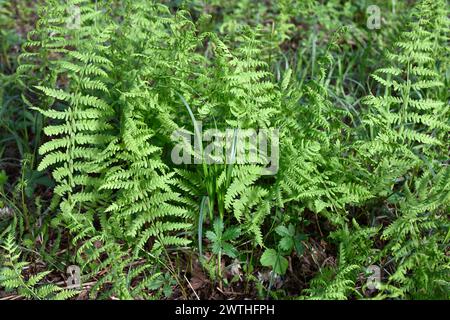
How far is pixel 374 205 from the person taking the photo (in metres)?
3.35

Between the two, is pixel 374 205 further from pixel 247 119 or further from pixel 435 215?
pixel 247 119

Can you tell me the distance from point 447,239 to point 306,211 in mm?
855

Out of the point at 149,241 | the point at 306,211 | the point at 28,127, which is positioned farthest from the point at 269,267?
the point at 28,127

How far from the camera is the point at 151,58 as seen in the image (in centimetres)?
314

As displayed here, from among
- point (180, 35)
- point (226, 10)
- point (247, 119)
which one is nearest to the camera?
point (247, 119)

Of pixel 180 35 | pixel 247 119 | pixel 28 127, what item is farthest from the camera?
pixel 28 127

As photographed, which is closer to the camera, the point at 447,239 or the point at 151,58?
the point at 447,239

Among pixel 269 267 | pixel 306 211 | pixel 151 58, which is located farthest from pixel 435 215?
pixel 151 58

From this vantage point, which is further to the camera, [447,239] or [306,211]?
[306,211]
